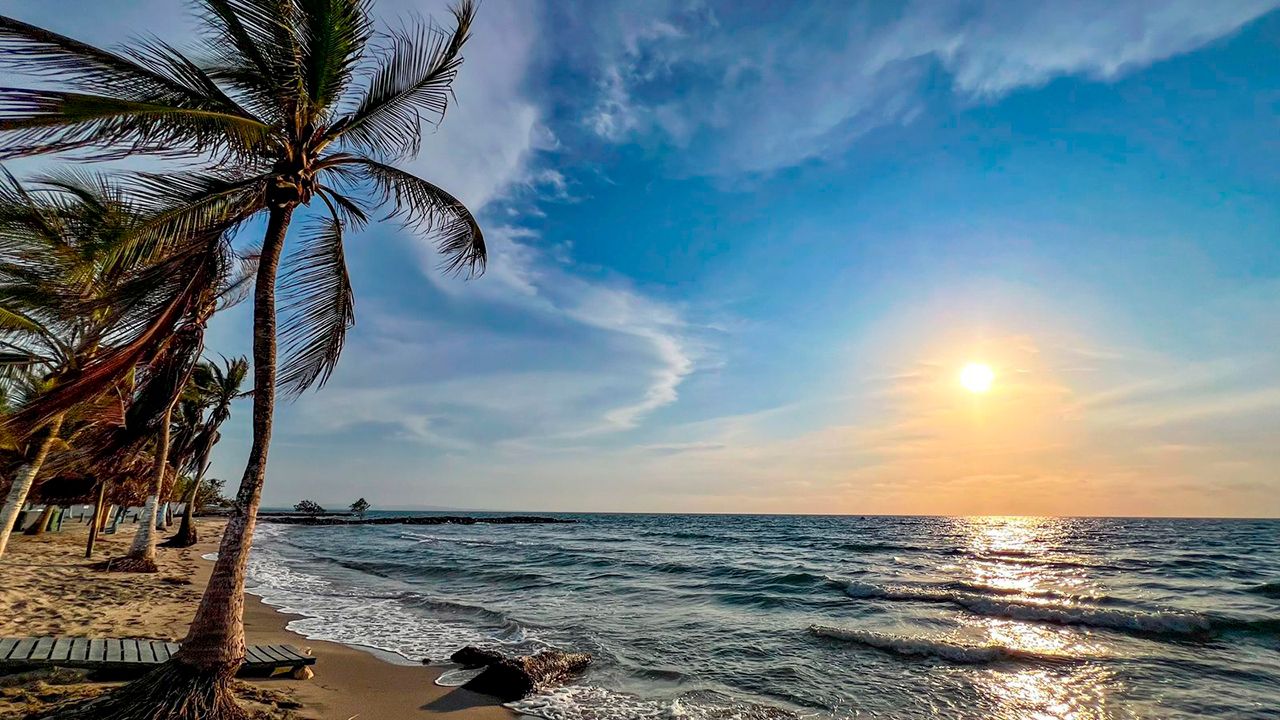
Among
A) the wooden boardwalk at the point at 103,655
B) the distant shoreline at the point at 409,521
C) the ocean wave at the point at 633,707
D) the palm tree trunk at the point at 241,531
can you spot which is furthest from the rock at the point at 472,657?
the distant shoreline at the point at 409,521

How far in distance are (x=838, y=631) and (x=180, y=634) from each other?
1319cm

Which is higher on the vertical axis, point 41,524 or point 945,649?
point 41,524

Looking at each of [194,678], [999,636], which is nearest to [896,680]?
[999,636]

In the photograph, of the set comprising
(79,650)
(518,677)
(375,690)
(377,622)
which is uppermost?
(79,650)

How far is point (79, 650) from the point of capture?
6887 mm

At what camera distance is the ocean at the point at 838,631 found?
28.0 ft

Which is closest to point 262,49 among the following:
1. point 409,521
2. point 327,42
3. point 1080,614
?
point 327,42

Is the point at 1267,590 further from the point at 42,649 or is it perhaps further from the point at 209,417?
the point at 209,417

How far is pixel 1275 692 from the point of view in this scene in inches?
367

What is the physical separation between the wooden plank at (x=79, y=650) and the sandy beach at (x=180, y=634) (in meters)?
0.35

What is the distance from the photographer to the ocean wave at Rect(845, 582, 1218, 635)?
13.9 m

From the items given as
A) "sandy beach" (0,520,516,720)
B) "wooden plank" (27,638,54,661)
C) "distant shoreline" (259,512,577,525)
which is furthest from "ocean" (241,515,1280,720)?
"distant shoreline" (259,512,577,525)

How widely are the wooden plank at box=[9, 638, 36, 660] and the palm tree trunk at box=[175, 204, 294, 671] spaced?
9.74 feet

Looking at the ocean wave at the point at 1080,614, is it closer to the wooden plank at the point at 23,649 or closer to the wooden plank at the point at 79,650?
the wooden plank at the point at 79,650
